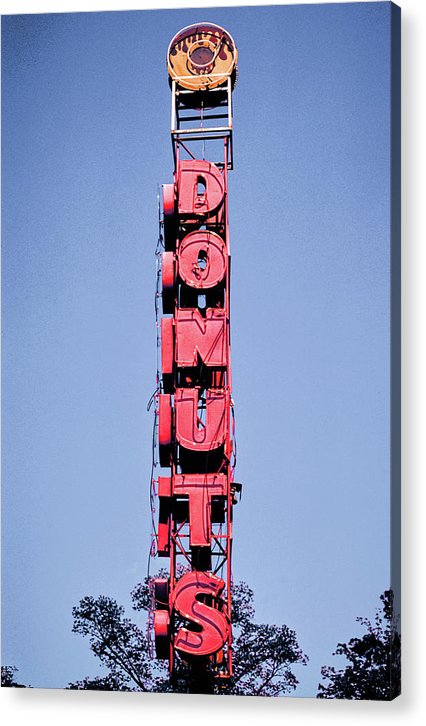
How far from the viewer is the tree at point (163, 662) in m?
7.63

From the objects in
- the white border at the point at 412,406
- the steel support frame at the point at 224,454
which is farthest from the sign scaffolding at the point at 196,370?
the white border at the point at 412,406

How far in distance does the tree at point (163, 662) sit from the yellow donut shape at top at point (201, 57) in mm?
2778

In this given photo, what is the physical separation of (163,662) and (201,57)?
332 cm

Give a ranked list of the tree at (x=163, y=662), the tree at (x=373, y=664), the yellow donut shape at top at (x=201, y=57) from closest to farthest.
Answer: the tree at (x=373, y=664), the tree at (x=163, y=662), the yellow donut shape at top at (x=201, y=57)

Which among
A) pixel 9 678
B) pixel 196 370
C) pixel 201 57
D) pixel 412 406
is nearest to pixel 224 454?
pixel 196 370

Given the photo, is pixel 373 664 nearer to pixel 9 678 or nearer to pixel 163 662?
pixel 163 662

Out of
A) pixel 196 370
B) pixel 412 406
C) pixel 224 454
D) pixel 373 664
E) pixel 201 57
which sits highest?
pixel 201 57

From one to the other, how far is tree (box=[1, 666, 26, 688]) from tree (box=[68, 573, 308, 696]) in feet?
1.03

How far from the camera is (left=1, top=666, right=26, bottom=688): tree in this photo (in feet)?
25.7

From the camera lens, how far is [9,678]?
783 cm

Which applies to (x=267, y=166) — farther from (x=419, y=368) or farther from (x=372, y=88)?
(x=419, y=368)

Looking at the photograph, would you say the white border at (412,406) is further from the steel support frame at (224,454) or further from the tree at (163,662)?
the steel support frame at (224,454)

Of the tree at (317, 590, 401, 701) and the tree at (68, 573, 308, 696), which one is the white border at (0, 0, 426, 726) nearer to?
the tree at (317, 590, 401, 701)

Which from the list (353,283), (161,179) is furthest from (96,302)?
(353,283)
